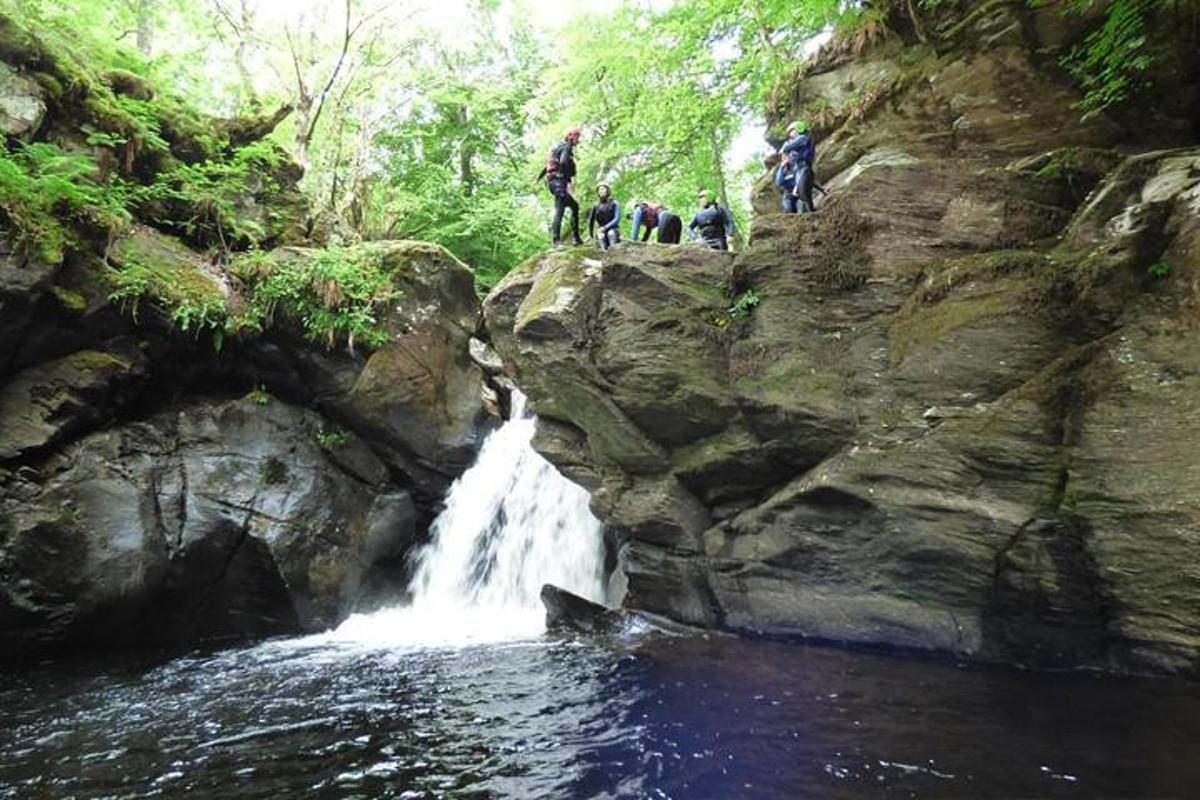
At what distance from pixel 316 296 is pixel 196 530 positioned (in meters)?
4.92

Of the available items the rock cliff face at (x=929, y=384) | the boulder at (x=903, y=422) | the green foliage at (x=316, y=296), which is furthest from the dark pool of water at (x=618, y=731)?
the green foliage at (x=316, y=296)

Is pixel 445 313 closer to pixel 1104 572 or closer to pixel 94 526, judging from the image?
pixel 94 526

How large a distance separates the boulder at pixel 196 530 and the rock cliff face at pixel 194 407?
29 millimetres

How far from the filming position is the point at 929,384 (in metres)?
8.28

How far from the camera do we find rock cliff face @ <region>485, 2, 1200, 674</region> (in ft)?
23.3

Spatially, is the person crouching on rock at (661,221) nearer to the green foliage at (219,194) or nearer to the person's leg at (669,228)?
the person's leg at (669,228)

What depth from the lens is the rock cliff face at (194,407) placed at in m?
10.1

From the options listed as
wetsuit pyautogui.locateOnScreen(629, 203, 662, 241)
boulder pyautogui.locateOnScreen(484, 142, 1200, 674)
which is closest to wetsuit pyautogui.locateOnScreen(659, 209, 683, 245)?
wetsuit pyautogui.locateOnScreen(629, 203, 662, 241)

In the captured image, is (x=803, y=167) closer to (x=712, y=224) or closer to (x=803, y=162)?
(x=803, y=162)

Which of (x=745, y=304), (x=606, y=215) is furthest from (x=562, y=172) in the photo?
(x=745, y=304)

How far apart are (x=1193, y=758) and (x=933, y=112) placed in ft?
31.9

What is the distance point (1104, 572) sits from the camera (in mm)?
6949

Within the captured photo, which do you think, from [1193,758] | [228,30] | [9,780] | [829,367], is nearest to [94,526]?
[9,780]

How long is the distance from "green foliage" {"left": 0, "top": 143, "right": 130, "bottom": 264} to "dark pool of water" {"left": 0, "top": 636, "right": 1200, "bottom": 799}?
21.6 feet
